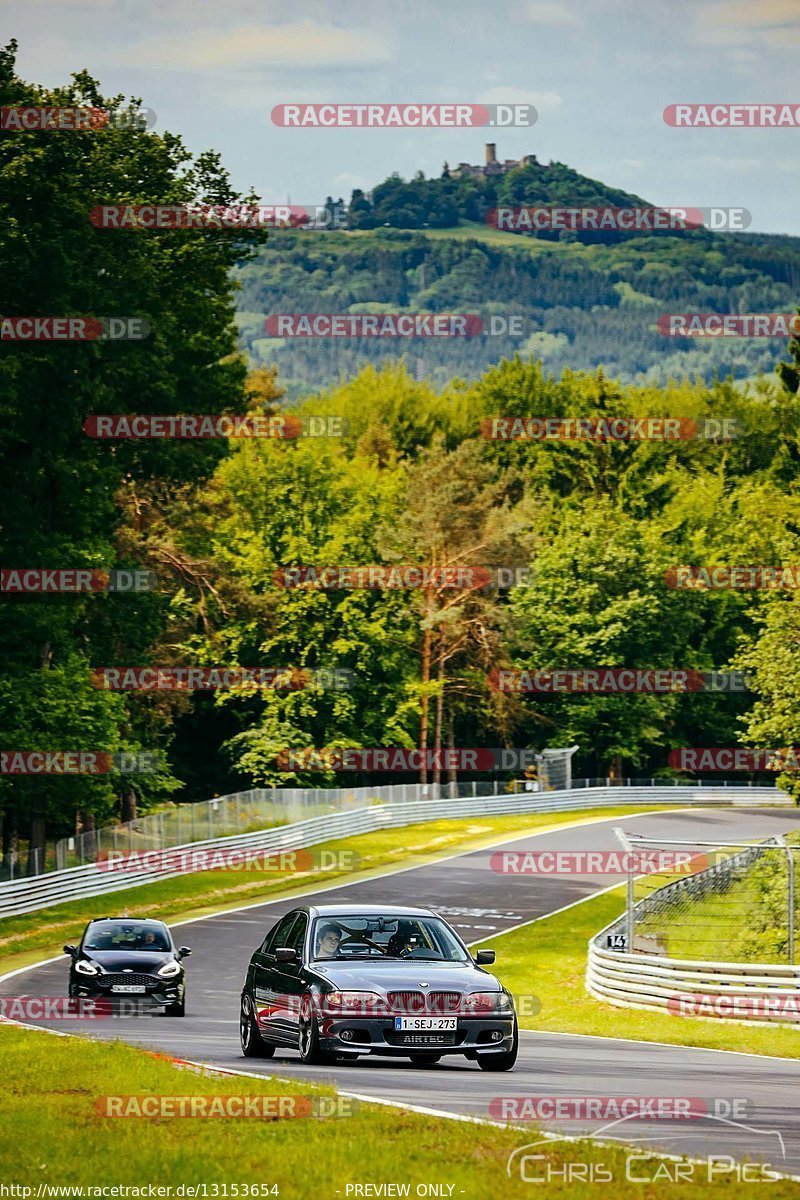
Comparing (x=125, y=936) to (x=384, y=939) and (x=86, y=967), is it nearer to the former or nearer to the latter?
(x=86, y=967)

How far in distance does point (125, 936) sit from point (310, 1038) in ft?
37.2

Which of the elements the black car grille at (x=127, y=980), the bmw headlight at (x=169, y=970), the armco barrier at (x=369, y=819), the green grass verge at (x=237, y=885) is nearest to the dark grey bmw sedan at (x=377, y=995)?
the bmw headlight at (x=169, y=970)

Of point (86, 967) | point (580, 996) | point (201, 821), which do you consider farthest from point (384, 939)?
point (201, 821)

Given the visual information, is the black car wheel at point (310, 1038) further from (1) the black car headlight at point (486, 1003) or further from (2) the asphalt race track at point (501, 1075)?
(1) the black car headlight at point (486, 1003)

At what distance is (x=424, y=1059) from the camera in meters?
17.1

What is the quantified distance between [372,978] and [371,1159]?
18.6 ft

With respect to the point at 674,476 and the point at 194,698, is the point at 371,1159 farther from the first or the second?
the point at 674,476

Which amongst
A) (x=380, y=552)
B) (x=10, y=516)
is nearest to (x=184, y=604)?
(x=10, y=516)

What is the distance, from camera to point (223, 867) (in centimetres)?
5372

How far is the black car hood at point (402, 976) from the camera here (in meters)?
16.1

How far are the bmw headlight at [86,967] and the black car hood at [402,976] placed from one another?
1040 cm

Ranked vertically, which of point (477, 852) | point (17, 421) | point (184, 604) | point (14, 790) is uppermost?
point (17, 421)

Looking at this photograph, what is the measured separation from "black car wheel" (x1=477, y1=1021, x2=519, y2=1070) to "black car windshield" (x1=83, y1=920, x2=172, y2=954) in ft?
36.0

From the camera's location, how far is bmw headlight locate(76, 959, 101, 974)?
86.5 ft
